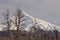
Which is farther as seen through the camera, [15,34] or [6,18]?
[6,18]

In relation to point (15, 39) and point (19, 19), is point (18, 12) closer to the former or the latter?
point (19, 19)

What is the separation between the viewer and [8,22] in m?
49.6

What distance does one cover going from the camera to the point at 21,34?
3244 cm

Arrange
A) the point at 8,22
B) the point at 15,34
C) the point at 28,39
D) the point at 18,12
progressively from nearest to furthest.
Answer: the point at 28,39
the point at 15,34
the point at 18,12
the point at 8,22

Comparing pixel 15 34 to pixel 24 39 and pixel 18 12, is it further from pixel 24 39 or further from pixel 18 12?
pixel 18 12

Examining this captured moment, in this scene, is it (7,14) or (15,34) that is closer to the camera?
(15,34)

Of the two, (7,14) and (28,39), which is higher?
(7,14)

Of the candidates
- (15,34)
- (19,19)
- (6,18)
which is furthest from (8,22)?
(15,34)

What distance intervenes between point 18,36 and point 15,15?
813cm

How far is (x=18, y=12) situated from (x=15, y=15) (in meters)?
0.94

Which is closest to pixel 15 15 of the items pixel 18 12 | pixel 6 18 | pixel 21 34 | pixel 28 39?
pixel 18 12

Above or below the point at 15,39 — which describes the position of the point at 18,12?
above

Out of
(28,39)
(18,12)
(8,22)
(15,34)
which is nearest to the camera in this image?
(28,39)

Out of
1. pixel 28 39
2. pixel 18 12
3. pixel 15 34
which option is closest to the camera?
pixel 28 39
